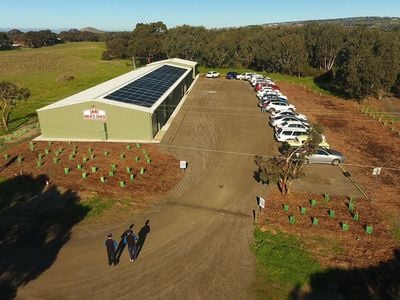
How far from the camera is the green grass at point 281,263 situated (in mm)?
14570

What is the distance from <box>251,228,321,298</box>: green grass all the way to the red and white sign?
19336mm

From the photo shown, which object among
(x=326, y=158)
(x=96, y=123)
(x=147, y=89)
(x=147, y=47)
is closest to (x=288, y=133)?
(x=326, y=158)

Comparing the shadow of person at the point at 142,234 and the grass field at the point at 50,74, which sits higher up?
the grass field at the point at 50,74

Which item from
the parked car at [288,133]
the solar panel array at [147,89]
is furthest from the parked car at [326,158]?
the solar panel array at [147,89]

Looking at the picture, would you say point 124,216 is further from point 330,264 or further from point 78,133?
point 78,133

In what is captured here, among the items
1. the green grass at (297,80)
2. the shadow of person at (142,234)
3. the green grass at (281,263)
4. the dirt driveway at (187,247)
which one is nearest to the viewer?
the dirt driveway at (187,247)

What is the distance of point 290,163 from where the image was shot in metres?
21.3

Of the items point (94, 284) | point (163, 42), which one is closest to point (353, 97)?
point (94, 284)

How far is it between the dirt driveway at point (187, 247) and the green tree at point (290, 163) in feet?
6.57

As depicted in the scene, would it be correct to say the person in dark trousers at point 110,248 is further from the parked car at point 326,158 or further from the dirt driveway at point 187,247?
the parked car at point 326,158

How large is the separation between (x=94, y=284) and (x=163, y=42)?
8719 centimetres

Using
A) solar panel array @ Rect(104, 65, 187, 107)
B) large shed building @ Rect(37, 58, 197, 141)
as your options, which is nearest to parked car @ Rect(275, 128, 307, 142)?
large shed building @ Rect(37, 58, 197, 141)

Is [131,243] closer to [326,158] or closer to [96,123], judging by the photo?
[326,158]

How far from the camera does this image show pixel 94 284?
14.5 m
